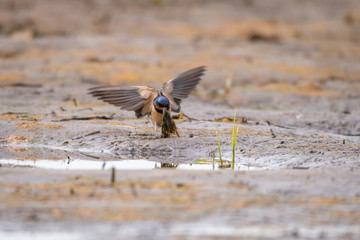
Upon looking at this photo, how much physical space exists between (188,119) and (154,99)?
1124mm

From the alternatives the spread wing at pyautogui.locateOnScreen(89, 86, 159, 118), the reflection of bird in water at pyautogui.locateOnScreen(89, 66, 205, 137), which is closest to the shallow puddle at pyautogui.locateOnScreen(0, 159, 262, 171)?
the reflection of bird in water at pyautogui.locateOnScreen(89, 66, 205, 137)

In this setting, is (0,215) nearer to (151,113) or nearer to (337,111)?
(151,113)

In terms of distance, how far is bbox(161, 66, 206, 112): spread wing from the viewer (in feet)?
23.7

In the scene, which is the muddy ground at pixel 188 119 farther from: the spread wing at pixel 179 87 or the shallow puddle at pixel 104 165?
the spread wing at pixel 179 87

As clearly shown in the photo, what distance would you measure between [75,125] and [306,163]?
264cm

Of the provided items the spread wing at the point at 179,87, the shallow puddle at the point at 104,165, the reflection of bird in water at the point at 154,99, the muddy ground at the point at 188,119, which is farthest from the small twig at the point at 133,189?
the spread wing at the point at 179,87

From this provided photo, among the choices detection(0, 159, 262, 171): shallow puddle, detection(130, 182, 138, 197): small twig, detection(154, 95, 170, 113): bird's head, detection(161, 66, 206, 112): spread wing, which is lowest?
detection(130, 182, 138, 197): small twig

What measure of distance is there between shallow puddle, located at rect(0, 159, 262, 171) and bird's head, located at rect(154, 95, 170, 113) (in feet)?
2.55

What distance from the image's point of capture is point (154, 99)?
6.98 meters

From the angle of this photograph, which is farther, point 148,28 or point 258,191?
point 148,28

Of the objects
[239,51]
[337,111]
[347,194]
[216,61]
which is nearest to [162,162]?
[347,194]

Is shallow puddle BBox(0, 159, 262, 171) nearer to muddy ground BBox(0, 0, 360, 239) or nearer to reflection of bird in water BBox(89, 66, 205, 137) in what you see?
muddy ground BBox(0, 0, 360, 239)

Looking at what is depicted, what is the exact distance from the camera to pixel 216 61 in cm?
1307

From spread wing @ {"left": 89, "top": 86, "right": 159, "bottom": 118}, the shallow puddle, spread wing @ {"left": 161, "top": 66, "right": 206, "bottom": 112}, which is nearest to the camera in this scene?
the shallow puddle
